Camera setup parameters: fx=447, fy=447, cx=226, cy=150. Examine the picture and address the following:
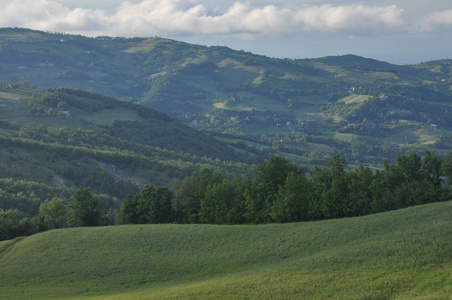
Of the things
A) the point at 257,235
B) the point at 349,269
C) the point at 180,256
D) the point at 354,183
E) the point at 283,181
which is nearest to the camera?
the point at 349,269

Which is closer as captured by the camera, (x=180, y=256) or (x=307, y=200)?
(x=180, y=256)

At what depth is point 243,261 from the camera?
184 feet

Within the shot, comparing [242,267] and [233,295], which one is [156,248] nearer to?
[242,267]

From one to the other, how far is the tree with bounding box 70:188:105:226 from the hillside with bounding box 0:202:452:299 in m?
16.2

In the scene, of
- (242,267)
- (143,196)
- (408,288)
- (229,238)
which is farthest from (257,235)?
(143,196)

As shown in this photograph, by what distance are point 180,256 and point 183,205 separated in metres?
32.6

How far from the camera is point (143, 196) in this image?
315ft

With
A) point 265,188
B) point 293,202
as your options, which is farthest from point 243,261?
point 265,188

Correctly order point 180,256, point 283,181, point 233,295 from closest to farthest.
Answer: point 233,295 → point 180,256 → point 283,181

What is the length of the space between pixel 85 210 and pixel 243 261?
51721 millimetres

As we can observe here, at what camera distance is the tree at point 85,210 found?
96000 millimetres

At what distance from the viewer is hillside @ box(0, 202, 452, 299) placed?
39.6m

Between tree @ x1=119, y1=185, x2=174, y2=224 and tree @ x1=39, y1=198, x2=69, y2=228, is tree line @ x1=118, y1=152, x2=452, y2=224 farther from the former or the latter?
tree @ x1=39, y1=198, x2=69, y2=228

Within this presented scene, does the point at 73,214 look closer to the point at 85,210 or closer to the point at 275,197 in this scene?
the point at 85,210
